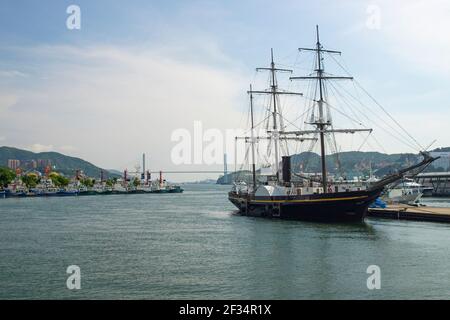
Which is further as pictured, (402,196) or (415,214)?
(402,196)

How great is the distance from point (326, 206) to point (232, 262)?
26.2 metres

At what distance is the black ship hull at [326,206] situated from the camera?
177 feet

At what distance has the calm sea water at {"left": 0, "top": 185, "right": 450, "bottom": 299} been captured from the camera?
80.0 ft

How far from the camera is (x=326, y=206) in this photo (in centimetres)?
5550

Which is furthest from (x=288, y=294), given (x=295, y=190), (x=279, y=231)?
(x=295, y=190)

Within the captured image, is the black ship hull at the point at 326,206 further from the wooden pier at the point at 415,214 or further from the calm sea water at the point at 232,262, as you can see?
the wooden pier at the point at 415,214

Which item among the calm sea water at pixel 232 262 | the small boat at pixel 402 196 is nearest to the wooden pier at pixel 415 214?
the calm sea water at pixel 232 262

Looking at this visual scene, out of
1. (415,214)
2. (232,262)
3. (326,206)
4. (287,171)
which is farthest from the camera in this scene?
(287,171)

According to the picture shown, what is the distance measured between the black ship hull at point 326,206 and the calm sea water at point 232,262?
252 cm

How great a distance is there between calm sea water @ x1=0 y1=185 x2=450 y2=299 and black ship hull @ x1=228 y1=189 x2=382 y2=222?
2522 mm

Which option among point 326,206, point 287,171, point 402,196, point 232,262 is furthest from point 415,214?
point 232,262

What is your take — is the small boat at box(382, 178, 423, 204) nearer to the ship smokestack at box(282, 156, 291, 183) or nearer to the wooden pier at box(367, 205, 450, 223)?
the wooden pier at box(367, 205, 450, 223)

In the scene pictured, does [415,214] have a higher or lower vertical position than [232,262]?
higher

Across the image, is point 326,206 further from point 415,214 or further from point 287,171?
point 415,214
